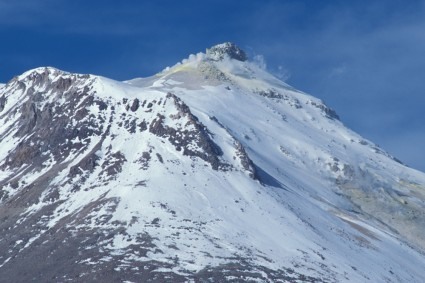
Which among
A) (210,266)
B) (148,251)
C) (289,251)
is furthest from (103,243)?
(289,251)

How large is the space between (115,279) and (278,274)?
97.1 feet

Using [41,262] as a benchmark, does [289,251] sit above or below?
above

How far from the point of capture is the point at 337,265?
7785 inches

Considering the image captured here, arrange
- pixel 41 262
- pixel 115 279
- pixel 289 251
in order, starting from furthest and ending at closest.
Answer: pixel 289 251, pixel 41 262, pixel 115 279

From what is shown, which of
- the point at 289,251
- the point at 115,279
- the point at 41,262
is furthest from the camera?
the point at 289,251

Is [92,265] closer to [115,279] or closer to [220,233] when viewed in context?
[115,279]

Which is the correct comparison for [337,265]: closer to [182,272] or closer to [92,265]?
[182,272]

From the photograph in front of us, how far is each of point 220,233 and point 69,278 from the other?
36.2 meters

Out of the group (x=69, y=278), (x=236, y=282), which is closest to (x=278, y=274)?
(x=236, y=282)

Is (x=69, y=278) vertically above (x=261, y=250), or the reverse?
(x=261, y=250)

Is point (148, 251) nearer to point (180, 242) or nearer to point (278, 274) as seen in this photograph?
point (180, 242)

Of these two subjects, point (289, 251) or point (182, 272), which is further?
point (289, 251)

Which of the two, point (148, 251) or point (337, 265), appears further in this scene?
point (337, 265)

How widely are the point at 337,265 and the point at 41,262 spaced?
5678 cm
